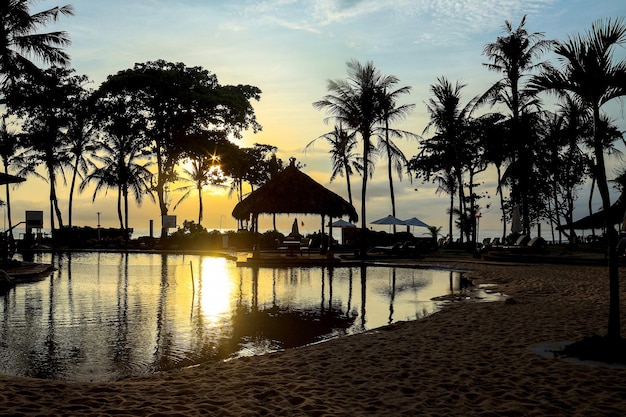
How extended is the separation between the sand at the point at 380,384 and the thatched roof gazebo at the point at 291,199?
1680 cm

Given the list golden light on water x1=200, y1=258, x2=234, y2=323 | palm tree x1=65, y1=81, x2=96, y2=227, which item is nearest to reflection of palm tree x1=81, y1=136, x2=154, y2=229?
palm tree x1=65, y1=81, x2=96, y2=227

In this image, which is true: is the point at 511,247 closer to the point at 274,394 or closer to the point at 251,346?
the point at 251,346

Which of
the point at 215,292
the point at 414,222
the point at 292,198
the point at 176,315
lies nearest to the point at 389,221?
the point at 414,222

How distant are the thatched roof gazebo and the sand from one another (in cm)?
1680

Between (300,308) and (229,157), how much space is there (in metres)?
34.0

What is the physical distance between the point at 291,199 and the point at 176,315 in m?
15.0

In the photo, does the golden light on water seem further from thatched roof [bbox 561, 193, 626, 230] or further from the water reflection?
thatched roof [bbox 561, 193, 626, 230]

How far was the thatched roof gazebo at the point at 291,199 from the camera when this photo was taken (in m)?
25.2

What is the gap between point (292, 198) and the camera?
25297 mm

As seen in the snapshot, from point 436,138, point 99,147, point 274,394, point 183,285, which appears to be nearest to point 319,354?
point 274,394

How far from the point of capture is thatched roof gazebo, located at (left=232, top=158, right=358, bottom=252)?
2522 centimetres

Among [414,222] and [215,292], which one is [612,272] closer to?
[215,292]

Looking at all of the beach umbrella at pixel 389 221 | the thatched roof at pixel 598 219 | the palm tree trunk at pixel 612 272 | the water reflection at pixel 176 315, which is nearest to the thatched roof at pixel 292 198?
the water reflection at pixel 176 315

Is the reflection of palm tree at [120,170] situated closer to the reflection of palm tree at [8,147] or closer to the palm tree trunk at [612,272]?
the reflection of palm tree at [8,147]
